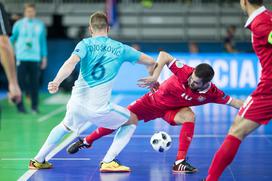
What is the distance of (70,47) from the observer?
952 inches

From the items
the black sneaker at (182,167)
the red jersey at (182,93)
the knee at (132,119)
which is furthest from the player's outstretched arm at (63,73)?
the black sneaker at (182,167)

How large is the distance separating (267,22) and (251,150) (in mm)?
4204

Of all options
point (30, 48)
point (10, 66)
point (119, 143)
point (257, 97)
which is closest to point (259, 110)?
point (257, 97)

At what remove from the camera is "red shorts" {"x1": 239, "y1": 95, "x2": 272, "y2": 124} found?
755 centimetres

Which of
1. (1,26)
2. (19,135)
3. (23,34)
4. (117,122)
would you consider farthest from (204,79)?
(23,34)

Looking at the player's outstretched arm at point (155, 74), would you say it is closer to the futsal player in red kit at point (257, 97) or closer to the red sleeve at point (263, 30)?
the futsal player in red kit at point (257, 97)

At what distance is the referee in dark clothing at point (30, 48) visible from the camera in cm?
1702

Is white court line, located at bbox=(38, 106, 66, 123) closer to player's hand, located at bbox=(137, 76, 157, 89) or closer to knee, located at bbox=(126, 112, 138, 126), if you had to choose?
knee, located at bbox=(126, 112, 138, 126)

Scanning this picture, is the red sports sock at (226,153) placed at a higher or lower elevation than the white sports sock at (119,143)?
higher

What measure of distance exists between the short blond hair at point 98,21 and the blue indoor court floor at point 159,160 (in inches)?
74.4

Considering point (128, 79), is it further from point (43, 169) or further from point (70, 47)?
point (43, 169)

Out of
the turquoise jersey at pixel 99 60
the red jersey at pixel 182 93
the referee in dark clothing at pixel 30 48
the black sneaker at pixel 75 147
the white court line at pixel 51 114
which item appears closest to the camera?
the turquoise jersey at pixel 99 60

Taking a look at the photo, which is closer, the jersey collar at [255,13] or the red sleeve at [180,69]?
the jersey collar at [255,13]

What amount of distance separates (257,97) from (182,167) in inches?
81.0
